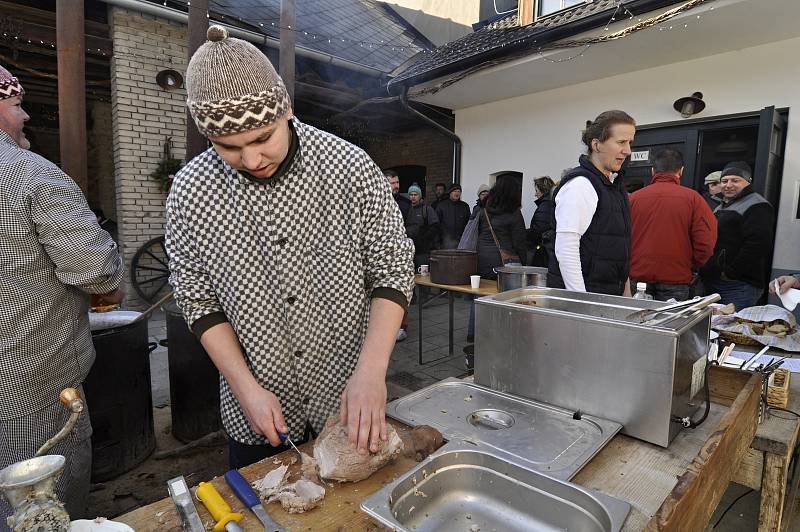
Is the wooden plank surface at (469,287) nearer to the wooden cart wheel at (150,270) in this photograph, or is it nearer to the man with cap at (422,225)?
the man with cap at (422,225)

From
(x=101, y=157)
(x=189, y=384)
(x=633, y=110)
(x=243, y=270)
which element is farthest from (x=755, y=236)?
(x=101, y=157)

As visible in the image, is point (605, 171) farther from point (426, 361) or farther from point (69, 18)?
point (69, 18)

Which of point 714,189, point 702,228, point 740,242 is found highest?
point 714,189

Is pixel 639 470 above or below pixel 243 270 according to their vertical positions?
below

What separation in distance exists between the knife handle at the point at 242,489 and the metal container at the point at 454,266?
384 cm

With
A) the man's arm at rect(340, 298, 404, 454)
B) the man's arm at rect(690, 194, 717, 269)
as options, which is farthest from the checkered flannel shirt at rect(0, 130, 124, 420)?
the man's arm at rect(690, 194, 717, 269)

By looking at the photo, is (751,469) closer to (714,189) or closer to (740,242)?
(740,242)

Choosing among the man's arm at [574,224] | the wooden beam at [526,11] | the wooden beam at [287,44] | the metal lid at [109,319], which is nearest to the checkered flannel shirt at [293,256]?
the man's arm at [574,224]

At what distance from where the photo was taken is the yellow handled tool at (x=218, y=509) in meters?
0.96

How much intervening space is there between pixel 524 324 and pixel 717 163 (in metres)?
9.24

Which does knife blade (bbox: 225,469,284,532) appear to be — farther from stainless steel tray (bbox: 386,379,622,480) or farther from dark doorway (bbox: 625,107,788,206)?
dark doorway (bbox: 625,107,788,206)

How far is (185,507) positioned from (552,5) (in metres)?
8.37

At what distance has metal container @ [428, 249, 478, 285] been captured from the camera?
4.83 m

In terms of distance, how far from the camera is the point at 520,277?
153 inches
